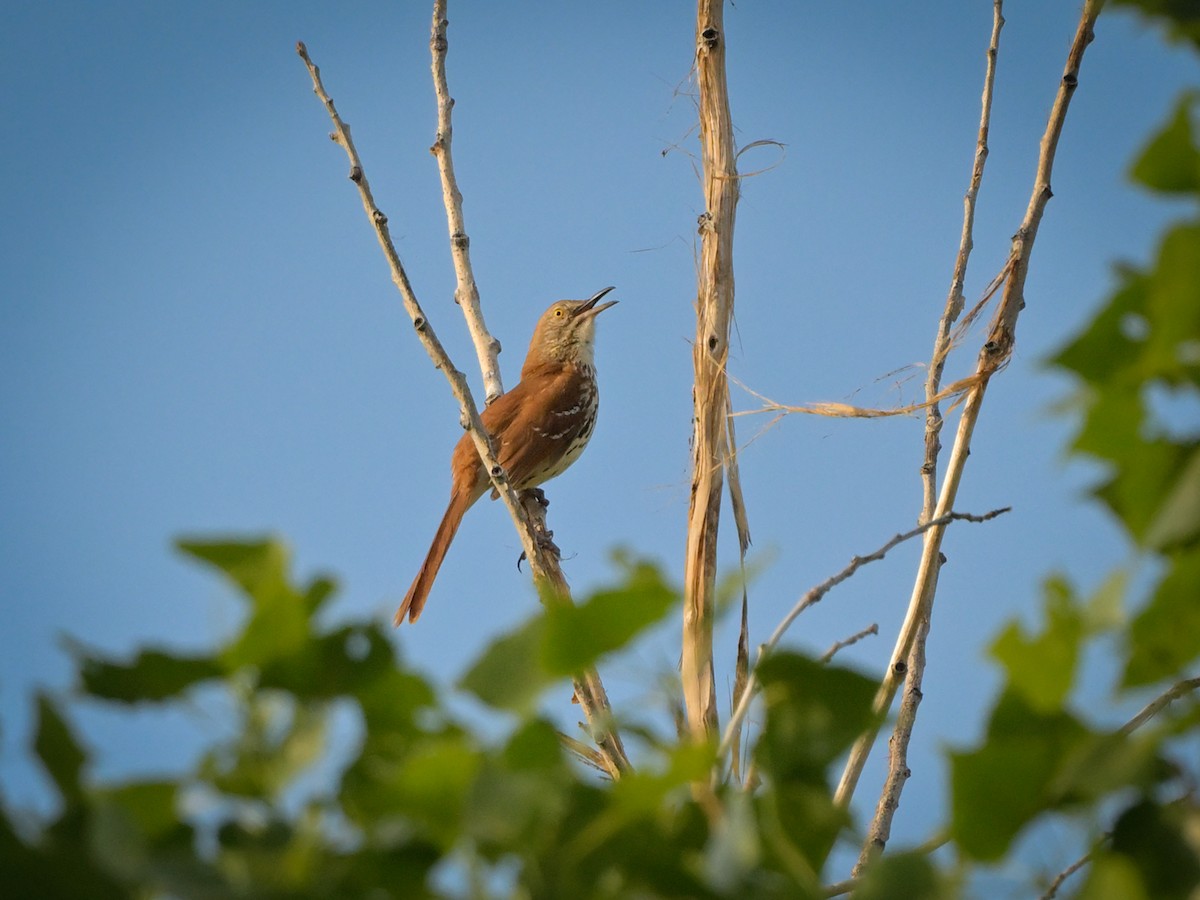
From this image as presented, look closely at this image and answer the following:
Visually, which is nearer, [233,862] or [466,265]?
[233,862]

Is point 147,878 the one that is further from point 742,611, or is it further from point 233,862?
point 742,611

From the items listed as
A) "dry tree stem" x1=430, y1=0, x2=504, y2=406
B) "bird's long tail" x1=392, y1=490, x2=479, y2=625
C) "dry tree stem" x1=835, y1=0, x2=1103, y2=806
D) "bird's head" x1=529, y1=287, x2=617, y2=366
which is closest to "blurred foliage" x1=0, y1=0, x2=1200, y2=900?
"dry tree stem" x1=835, y1=0, x2=1103, y2=806

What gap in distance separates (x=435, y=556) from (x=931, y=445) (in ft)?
10.5

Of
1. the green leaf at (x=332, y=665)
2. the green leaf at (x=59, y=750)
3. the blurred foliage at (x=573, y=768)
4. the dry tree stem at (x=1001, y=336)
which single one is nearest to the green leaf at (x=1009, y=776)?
the blurred foliage at (x=573, y=768)

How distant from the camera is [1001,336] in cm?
252

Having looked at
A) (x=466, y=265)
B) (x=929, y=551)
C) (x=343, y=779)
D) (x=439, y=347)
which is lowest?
(x=343, y=779)

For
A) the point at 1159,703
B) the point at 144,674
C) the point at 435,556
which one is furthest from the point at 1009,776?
the point at 435,556

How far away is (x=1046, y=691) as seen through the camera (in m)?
0.55

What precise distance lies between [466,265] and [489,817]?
3.52m

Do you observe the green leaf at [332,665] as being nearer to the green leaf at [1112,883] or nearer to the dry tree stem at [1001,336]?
the green leaf at [1112,883]

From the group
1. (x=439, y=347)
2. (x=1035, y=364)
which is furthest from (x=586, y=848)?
(x=439, y=347)

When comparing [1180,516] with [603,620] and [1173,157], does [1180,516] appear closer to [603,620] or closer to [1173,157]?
[1173,157]

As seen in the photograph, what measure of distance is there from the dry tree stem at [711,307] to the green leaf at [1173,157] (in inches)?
67.2

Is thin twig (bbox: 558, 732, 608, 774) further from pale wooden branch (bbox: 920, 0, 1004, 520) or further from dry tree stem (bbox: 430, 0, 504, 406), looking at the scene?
dry tree stem (bbox: 430, 0, 504, 406)
